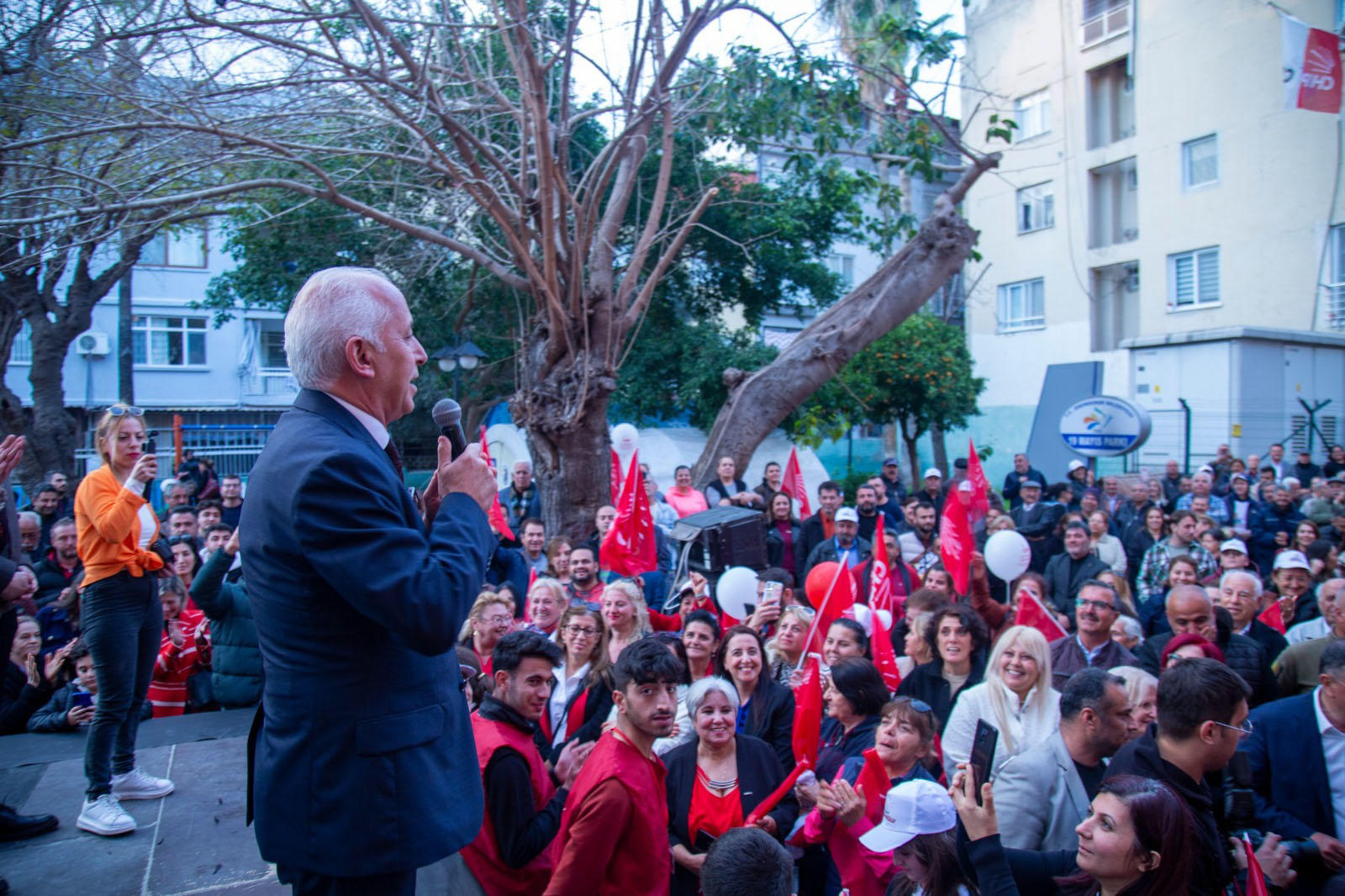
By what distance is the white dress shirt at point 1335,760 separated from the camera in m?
3.28

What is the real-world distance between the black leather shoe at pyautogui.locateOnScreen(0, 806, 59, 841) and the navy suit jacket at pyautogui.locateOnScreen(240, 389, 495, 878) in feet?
9.37

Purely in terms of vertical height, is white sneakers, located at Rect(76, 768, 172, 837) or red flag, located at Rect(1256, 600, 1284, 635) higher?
red flag, located at Rect(1256, 600, 1284, 635)

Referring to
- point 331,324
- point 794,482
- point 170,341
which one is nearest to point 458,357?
point 794,482

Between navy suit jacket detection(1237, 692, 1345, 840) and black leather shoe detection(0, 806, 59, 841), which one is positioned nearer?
navy suit jacket detection(1237, 692, 1345, 840)

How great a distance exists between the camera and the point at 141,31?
20.5ft

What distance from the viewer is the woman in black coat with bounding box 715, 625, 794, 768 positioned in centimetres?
420

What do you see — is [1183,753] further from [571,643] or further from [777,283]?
[777,283]

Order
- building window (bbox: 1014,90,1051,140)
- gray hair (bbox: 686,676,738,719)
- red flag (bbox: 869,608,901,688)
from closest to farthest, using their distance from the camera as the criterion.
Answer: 1. gray hair (bbox: 686,676,738,719)
2. red flag (bbox: 869,608,901,688)
3. building window (bbox: 1014,90,1051,140)

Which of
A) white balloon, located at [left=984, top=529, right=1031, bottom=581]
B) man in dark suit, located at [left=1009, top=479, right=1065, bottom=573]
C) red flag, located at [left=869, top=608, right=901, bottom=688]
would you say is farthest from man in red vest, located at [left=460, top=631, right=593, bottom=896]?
man in dark suit, located at [left=1009, top=479, right=1065, bottom=573]

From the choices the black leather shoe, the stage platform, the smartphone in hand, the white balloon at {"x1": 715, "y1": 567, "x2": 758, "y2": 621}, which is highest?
the smartphone in hand

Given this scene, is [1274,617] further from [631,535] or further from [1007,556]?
A: [631,535]

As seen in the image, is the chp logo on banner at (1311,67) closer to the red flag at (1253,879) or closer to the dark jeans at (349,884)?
the red flag at (1253,879)

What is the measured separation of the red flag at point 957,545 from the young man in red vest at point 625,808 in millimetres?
Result: 4176

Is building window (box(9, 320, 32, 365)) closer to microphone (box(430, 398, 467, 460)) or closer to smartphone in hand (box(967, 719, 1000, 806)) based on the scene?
microphone (box(430, 398, 467, 460))
